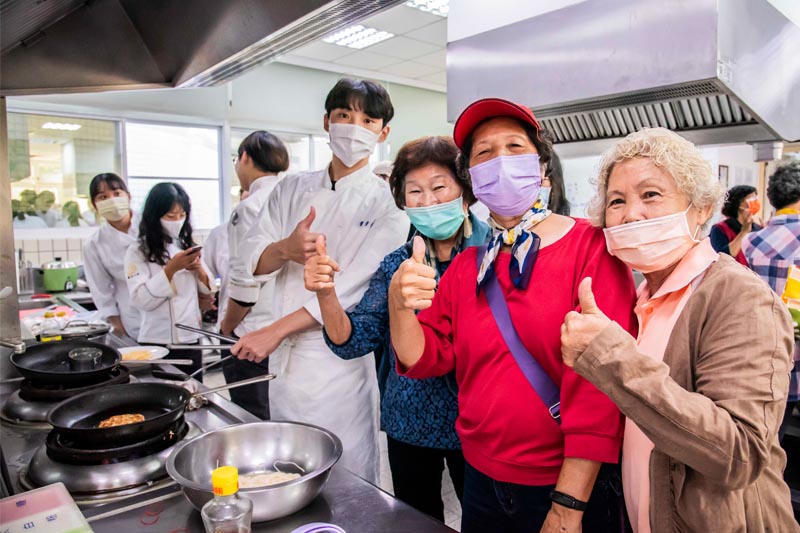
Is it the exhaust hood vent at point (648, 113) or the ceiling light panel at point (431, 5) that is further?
the ceiling light panel at point (431, 5)

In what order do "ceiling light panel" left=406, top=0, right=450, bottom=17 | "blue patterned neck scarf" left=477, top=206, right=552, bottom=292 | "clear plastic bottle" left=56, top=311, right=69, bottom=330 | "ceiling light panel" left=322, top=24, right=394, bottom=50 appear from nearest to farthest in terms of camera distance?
"blue patterned neck scarf" left=477, top=206, right=552, bottom=292 < "clear plastic bottle" left=56, top=311, right=69, bottom=330 < "ceiling light panel" left=406, top=0, right=450, bottom=17 < "ceiling light panel" left=322, top=24, right=394, bottom=50

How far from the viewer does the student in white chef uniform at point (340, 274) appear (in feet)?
5.54

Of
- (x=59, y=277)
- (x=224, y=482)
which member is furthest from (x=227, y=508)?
(x=59, y=277)

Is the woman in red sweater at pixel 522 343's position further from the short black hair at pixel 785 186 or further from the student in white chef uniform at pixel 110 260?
the student in white chef uniform at pixel 110 260

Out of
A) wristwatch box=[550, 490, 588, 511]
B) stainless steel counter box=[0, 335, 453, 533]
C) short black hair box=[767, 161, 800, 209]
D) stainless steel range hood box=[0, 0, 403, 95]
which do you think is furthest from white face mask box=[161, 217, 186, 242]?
short black hair box=[767, 161, 800, 209]

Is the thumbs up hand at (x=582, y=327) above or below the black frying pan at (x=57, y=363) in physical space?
above

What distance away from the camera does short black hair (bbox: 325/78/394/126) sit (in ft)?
5.74

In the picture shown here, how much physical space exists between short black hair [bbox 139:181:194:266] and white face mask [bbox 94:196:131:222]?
13.9 inches

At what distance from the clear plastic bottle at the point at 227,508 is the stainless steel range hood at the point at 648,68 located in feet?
5.36

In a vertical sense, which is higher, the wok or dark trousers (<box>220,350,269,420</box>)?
the wok

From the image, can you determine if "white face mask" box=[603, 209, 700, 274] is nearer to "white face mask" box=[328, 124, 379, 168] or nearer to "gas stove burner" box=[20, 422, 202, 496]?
"white face mask" box=[328, 124, 379, 168]

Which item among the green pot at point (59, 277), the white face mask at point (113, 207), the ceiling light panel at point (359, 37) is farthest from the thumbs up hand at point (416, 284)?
the ceiling light panel at point (359, 37)

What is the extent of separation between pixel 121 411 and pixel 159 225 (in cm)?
162

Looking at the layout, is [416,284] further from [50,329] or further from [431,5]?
[431,5]
